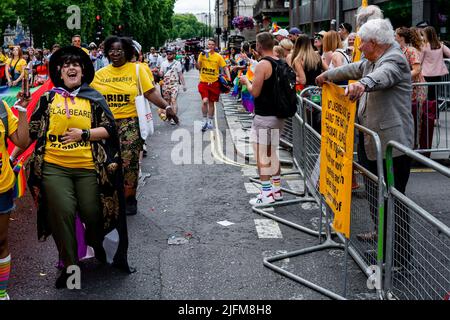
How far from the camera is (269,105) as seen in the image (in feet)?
24.0

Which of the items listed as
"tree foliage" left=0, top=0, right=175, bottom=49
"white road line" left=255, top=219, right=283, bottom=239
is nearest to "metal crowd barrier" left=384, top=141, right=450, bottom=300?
"white road line" left=255, top=219, right=283, bottom=239

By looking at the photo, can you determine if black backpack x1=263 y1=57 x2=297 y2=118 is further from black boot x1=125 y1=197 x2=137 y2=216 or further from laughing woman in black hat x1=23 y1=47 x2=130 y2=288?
laughing woman in black hat x1=23 y1=47 x2=130 y2=288

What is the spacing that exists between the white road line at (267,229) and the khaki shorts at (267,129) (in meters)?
1.02

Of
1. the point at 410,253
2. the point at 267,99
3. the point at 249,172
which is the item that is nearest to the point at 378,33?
the point at 410,253

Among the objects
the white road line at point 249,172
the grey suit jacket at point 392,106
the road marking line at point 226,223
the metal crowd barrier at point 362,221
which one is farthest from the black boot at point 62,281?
the white road line at point 249,172

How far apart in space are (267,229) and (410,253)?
8.60 ft

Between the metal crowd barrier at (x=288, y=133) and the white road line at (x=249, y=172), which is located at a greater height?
the metal crowd barrier at (x=288, y=133)

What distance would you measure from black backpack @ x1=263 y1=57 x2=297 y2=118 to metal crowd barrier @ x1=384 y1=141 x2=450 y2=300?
3.11 m

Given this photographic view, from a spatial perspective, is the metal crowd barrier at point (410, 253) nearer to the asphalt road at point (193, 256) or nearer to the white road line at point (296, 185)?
the asphalt road at point (193, 256)

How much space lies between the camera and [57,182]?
495cm

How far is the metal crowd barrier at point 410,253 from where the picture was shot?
3943 millimetres

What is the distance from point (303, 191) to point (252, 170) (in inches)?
68.5
